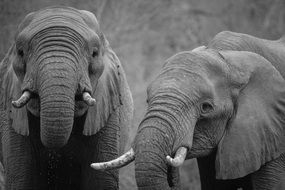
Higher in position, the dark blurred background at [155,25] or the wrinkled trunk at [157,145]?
the dark blurred background at [155,25]

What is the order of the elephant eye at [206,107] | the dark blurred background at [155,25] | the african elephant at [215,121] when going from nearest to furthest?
the african elephant at [215,121] → the elephant eye at [206,107] → the dark blurred background at [155,25]

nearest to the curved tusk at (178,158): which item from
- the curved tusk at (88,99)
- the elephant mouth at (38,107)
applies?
the curved tusk at (88,99)

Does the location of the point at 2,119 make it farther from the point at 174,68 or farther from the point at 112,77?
the point at 174,68

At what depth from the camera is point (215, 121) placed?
780cm

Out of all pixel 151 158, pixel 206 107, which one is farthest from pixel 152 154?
pixel 206 107

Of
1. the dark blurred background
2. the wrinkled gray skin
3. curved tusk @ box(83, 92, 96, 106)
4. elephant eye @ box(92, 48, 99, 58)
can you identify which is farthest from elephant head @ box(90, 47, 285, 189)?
the dark blurred background

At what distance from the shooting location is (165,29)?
58.4 feet

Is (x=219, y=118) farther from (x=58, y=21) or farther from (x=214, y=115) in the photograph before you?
(x=58, y=21)

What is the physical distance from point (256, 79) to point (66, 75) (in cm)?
138

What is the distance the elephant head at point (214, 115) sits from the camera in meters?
7.31

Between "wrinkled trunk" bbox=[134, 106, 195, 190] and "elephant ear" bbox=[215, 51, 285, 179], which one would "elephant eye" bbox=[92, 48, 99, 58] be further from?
"wrinkled trunk" bbox=[134, 106, 195, 190]

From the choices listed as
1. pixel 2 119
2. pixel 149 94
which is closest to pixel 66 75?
pixel 149 94

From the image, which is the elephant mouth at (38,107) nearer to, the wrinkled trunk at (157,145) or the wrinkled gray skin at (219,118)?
the wrinkled gray skin at (219,118)

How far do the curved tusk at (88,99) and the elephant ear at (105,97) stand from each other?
0.41 metres
